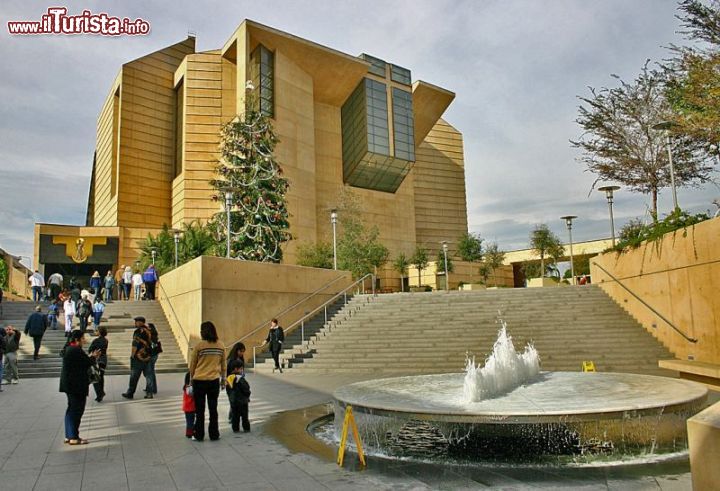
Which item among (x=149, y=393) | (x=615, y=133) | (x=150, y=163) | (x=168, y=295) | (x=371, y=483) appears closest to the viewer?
(x=371, y=483)

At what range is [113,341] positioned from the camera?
1850 cm

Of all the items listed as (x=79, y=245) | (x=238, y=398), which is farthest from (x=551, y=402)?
(x=79, y=245)

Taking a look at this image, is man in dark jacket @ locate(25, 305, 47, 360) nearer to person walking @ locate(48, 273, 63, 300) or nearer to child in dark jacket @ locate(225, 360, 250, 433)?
person walking @ locate(48, 273, 63, 300)

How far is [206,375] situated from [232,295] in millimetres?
11258

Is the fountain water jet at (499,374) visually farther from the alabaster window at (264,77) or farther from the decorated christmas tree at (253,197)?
the alabaster window at (264,77)

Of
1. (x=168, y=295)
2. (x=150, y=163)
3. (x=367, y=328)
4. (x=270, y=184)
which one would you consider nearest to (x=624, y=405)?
(x=367, y=328)

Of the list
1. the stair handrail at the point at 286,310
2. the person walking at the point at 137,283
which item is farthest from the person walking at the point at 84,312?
the person walking at the point at 137,283

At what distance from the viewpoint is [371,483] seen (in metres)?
5.23

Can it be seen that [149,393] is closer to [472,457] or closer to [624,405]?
[472,457]

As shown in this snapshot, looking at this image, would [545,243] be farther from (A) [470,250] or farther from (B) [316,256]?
(B) [316,256]

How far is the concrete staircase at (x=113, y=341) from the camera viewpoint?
15672 millimetres

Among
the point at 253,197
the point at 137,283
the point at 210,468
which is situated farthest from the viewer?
the point at 253,197

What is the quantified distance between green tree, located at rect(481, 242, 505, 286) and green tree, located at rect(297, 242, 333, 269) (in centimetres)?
2121

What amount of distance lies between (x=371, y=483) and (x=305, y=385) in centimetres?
809
